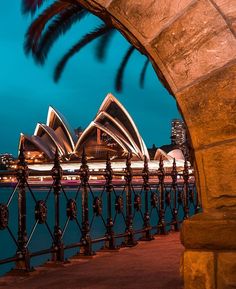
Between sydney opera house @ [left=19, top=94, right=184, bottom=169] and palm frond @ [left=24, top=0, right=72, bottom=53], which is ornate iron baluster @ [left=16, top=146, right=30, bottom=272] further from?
sydney opera house @ [left=19, top=94, right=184, bottom=169]

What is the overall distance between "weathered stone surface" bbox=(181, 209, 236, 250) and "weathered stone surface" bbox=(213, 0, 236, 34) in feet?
3.63

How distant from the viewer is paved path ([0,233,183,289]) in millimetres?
6016

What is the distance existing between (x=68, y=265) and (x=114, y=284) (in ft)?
5.51

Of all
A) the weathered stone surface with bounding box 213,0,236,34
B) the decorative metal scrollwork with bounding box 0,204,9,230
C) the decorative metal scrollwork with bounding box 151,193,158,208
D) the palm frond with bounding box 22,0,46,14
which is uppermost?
the palm frond with bounding box 22,0,46,14

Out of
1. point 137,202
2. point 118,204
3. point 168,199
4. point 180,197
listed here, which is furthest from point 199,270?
point 180,197

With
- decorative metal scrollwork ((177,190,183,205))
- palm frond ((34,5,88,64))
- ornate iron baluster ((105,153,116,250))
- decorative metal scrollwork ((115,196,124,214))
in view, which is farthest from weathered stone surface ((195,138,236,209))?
decorative metal scrollwork ((177,190,183,205))

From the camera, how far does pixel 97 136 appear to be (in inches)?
2707

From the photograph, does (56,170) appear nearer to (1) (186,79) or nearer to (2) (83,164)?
(2) (83,164)

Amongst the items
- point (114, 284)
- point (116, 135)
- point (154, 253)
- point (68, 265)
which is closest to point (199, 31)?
point (114, 284)

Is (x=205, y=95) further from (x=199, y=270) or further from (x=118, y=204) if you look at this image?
(x=118, y=204)

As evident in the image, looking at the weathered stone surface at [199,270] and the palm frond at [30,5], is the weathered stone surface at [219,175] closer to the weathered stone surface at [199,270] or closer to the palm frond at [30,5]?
the weathered stone surface at [199,270]

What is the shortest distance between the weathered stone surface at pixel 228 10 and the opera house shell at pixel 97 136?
2191 inches

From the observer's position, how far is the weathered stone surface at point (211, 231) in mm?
3496

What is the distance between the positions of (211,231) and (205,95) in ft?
2.64
